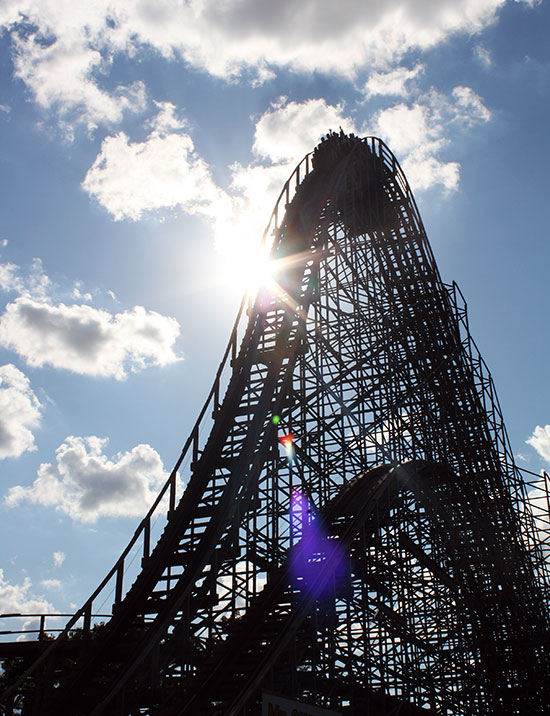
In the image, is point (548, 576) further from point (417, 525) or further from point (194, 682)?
point (194, 682)

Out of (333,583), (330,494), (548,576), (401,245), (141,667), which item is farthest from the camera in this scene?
(401,245)

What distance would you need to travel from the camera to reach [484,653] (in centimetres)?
1518

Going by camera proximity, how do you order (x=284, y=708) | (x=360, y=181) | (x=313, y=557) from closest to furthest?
(x=284, y=708) → (x=313, y=557) → (x=360, y=181)

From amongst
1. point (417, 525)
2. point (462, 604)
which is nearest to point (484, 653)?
point (462, 604)

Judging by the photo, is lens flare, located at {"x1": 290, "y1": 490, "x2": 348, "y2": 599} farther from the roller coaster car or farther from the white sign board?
the roller coaster car

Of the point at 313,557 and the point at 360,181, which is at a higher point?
the point at 360,181

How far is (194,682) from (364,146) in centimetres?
1291

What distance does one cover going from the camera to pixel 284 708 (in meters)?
7.37

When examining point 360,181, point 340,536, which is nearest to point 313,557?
point 340,536

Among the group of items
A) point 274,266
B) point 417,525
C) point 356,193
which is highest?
point 356,193

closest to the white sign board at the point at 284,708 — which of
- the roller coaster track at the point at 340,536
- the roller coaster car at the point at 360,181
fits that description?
the roller coaster track at the point at 340,536

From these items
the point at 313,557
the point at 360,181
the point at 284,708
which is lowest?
the point at 284,708

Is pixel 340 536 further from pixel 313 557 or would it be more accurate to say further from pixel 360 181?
pixel 360 181

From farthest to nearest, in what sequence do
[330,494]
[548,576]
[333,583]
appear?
[548,576], [330,494], [333,583]
